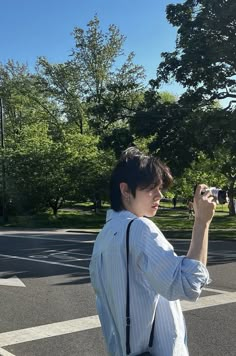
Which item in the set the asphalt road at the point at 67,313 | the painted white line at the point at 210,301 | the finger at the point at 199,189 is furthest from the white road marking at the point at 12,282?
the finger at the point at 199,189

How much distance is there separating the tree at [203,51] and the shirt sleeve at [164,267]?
1823 cm

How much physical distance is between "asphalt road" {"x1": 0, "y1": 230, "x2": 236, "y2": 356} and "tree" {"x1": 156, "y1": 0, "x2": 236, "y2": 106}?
35.1 feet

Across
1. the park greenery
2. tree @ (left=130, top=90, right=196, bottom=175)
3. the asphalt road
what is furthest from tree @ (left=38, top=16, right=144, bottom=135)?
the asphalt road

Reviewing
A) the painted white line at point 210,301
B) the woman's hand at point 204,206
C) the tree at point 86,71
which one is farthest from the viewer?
the tree at point 86,71

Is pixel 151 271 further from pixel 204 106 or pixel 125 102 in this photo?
pixel 125 102

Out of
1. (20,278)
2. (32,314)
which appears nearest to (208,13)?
(20,278)

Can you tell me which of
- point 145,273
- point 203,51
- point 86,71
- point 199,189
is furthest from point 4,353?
point 86,71

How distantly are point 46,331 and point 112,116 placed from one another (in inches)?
723

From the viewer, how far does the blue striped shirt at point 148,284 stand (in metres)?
1.93

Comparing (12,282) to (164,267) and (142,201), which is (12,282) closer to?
(142,201)

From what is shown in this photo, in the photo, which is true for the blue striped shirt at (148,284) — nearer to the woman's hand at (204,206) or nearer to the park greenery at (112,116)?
the woman's hand at (204,206)

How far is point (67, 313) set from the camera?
664 cm

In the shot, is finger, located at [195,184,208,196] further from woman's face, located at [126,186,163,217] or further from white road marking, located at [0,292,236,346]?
white road marking, located at [0,292,236,346]

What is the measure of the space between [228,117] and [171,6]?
601cm
